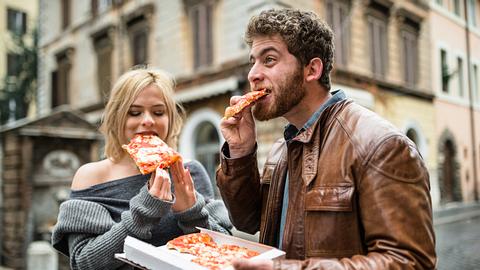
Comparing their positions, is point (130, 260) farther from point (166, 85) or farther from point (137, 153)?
point (166, 85)

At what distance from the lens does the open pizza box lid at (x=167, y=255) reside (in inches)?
51.7

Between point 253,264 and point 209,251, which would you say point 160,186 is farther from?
point 253,264

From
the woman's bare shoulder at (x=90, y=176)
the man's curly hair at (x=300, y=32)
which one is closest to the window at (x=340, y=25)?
the woman's bare shoulder at (x=90, y=176)

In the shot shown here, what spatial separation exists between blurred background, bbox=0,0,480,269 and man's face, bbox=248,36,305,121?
114cm

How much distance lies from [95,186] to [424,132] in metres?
10.3

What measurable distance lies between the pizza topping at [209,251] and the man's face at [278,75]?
56 cm

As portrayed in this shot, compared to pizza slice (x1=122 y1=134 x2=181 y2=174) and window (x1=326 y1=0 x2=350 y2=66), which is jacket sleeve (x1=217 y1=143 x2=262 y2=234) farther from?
A: window (x1=326 y1=0 x2=350 y2=66)

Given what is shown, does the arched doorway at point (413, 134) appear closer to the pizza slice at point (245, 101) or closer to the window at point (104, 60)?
the window at point (104, 60)

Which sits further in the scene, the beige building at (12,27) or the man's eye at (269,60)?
the beige building at (12,27)

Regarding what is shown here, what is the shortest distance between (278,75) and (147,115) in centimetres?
89

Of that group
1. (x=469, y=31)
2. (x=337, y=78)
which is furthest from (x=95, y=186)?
(x=337, y=78)

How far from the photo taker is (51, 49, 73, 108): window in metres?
17.2

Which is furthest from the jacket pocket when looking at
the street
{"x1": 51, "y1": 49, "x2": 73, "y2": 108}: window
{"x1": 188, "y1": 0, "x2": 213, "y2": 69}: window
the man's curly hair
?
{"x1": 51, "y1": 49, "x2": 73, "y2": 108}: window

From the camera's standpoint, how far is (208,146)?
11.7 m
